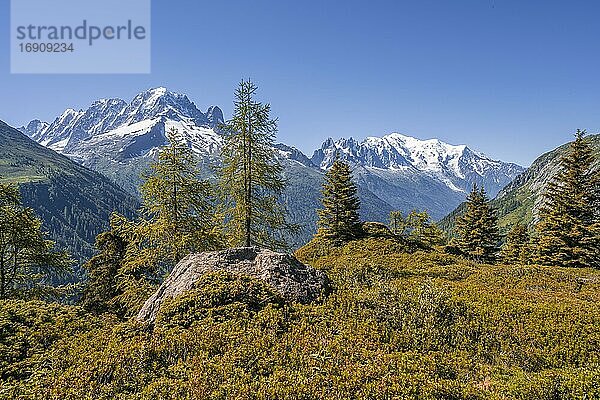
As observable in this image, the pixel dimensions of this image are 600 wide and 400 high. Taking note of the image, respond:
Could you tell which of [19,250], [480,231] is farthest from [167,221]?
[480,231]

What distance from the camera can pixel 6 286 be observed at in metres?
19.3

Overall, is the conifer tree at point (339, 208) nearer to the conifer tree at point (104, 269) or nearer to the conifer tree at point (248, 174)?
the conifer tree at point (248, 174)

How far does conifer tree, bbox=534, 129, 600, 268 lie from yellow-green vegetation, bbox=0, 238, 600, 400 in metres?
26.9

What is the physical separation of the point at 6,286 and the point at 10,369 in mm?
15203

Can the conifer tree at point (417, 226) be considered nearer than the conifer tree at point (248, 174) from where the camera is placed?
No

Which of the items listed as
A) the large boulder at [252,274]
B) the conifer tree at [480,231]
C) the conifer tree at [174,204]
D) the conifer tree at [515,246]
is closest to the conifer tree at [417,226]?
the conifer tree at [480,231]

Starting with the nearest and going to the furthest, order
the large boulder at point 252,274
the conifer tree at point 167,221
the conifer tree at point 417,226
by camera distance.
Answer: the large boulder at point 252,274, the conifer tree at point 167,221, the conifer tree at point 417,226

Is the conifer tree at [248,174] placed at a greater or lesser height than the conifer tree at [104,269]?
greater

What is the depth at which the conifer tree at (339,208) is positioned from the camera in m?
32.4

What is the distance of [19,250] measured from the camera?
19594mm

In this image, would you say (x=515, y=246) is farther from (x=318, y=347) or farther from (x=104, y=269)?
(x=318, y=347)

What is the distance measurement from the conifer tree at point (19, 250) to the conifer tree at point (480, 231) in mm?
45770

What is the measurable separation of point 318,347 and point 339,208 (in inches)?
1065

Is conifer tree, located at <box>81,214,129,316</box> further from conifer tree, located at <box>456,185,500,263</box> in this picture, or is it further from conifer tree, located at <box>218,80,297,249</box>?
conifer tree, located at <box>456,185,500,263</box>
